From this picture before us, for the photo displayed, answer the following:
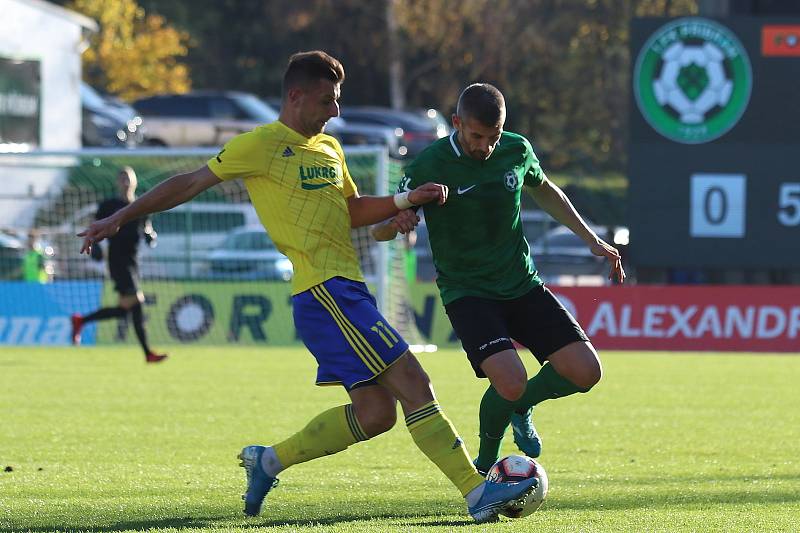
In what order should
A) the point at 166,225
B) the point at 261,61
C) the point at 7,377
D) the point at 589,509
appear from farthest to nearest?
the point at 261,61
the point at 166,225
the point at 7,377
the point at 589,509

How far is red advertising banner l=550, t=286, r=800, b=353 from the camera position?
64.9ft

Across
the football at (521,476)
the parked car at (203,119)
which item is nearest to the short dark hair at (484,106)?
the football at (521,476)

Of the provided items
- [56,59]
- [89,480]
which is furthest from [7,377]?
[56,59]

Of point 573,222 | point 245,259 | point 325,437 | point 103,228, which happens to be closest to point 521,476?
point 325,437

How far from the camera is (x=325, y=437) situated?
22.2ft

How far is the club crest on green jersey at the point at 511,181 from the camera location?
7281mm

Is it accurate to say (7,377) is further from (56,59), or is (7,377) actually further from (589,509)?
(56,59)

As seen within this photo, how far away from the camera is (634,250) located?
64.1 feet

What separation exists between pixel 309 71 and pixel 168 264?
16283 mm

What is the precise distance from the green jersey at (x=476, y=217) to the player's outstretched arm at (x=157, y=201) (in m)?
1.04

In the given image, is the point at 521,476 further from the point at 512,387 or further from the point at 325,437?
the point at 325,437

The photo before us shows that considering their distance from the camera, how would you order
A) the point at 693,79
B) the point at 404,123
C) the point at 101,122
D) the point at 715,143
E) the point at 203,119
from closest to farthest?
1. the point at 693,79
2. the point at 715,143
3. the point at 101,122
4. the point at 203,119
5. the point at 404,123

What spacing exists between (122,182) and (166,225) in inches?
313

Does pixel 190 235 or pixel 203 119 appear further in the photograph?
pixel 203 119
